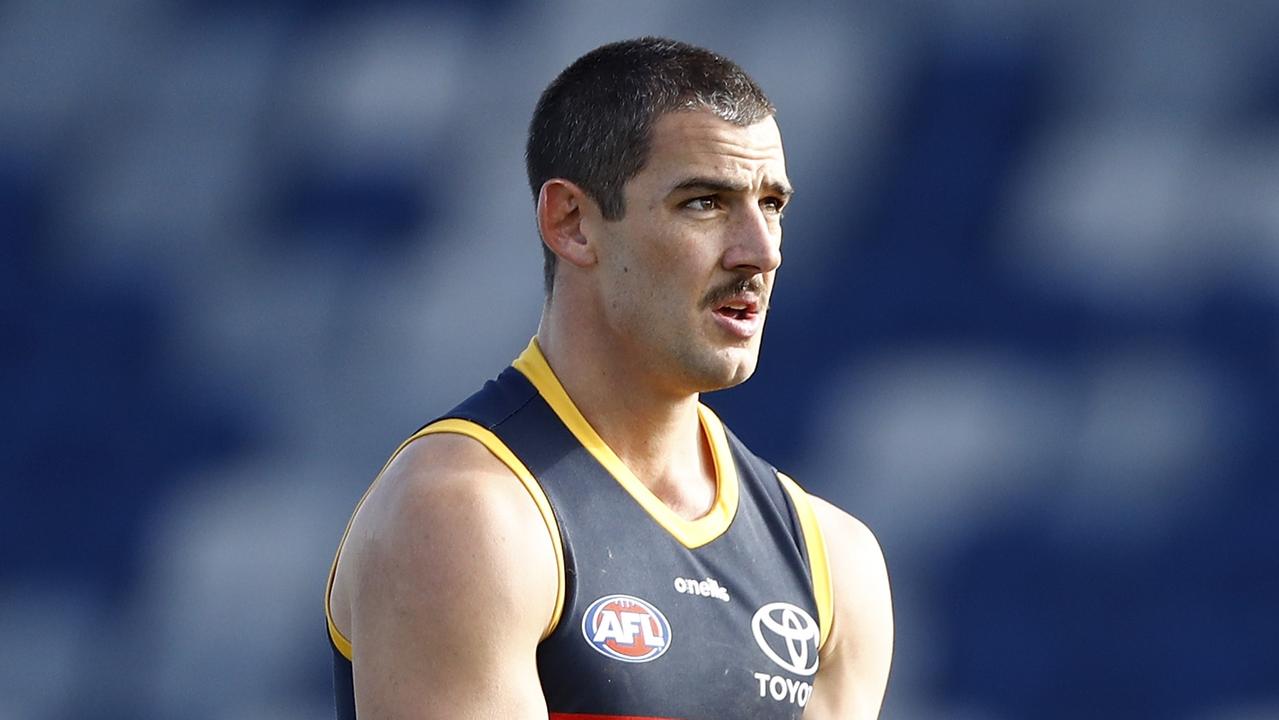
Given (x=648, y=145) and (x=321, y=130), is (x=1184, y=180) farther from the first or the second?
(x=648, y=145)

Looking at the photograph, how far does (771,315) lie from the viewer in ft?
12.0

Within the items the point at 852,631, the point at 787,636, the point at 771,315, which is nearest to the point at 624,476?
the point at 787,636

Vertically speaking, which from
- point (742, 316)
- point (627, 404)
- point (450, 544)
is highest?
point (742, 316)

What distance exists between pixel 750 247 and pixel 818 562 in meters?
0.41

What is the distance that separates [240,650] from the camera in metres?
3.53

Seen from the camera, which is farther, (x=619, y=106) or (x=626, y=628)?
(x=619, y=106)

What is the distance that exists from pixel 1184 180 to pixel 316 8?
185 centimetres

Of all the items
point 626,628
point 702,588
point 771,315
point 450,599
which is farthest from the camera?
point 771,315

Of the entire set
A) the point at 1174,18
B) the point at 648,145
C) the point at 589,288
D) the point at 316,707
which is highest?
the point at 1174,18

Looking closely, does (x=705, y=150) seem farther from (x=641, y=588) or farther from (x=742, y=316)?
(x=641, y=588)

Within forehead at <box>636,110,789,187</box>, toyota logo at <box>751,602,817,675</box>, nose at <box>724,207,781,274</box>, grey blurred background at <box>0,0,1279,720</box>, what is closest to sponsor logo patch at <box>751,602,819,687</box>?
toyota logo at <box>751,602,817,675</box>

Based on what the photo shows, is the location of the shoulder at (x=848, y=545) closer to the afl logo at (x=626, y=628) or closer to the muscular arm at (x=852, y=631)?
the muscular arm at (x=852, y=631)

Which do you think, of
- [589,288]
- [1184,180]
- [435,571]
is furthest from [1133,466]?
[435,571]

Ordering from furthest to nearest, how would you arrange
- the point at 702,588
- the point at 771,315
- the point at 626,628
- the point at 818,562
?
the point at 771,315
the point at 818,562
the point at 702,588
the point at 626,628
